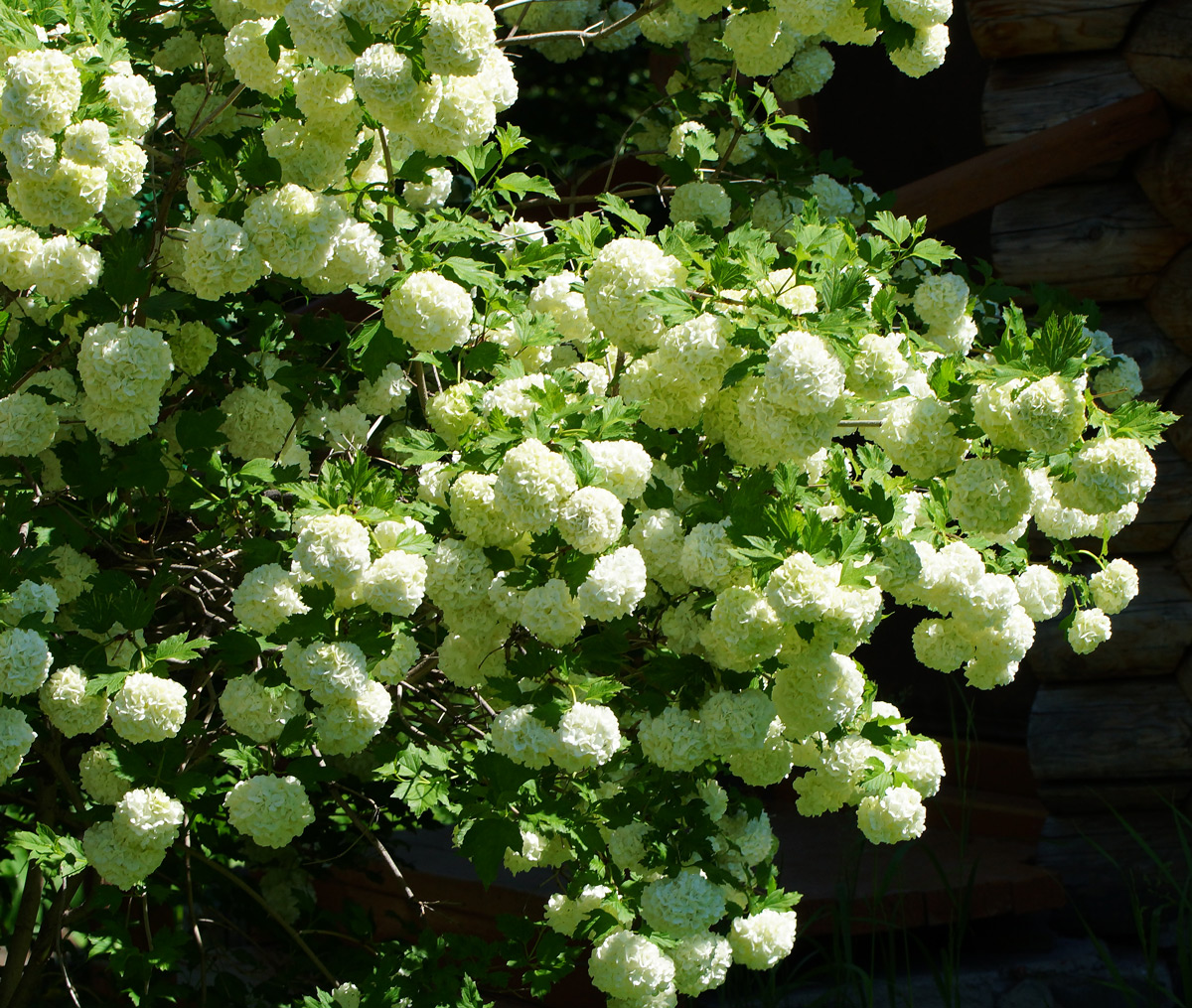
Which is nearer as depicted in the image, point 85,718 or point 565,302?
point 85,718

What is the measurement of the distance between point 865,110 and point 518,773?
162 inches

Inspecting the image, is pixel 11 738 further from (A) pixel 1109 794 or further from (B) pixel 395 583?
(A) pixel 1109 794

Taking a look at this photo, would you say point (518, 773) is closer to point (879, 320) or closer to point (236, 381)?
point (879, 320)

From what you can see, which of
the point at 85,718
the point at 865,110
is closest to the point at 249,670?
the point at 85,718

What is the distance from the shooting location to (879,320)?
1.98 m

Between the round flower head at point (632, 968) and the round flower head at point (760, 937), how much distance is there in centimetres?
22

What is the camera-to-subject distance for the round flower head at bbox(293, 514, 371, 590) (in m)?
1.76


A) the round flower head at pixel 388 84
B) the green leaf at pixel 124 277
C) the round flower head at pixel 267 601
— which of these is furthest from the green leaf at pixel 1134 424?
the green leaf at pixel 124 277

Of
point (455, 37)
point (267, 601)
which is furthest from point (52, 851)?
point (455, 37)

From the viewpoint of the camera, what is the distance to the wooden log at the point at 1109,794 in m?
3.76

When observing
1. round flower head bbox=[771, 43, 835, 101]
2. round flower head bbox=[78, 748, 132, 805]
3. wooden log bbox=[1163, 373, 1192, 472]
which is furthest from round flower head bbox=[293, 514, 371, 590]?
wooden log bbox=[1163, 373, 1192, 472]

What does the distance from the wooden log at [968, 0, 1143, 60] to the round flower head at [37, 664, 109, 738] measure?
10.1 feet

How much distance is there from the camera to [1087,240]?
3688 mm

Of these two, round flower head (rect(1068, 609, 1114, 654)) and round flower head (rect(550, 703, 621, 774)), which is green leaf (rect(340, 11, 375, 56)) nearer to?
round flower head (rect(550, 703, 621, 774))
